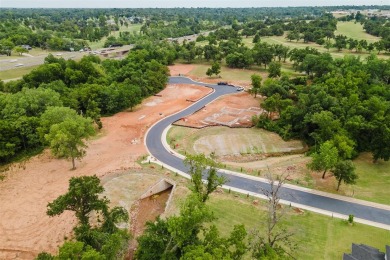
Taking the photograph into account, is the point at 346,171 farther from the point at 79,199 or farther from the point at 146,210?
the point at 79,199

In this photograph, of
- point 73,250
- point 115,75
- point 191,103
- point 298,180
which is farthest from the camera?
point 115,75

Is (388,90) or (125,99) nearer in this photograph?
(388,90)

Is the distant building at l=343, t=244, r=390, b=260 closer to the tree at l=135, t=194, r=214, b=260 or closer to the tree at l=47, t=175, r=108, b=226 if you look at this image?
the tree at l=135, t=194, r=214, b=260

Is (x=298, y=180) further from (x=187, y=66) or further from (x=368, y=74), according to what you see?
(x=187, y=66)

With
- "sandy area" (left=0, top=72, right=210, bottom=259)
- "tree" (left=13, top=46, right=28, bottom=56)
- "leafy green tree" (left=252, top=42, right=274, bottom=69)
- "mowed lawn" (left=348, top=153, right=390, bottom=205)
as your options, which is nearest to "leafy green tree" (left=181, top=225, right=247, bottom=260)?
"sandy area" (left=0, top=72, right=210, bottom=259)

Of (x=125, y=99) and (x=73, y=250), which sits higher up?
(x=73, y=250)

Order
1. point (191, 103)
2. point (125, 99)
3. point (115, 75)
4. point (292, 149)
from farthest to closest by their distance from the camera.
A: point (115, 75) → point (191, 103) → point (125, 99) → point (292, 149)

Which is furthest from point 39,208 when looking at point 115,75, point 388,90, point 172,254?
point 388,90
